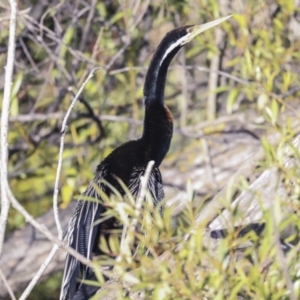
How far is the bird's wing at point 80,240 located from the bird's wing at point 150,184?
172 millimetres

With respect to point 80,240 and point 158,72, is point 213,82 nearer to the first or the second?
point 158,72

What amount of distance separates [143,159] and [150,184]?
4.4 inches

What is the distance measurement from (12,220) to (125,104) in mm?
890

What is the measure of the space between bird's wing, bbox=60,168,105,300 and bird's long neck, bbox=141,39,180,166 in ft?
1.14

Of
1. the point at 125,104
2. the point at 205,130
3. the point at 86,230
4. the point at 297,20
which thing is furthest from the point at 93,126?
the point at 86,230

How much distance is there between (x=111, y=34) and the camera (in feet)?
14.8

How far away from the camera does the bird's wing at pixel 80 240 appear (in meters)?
2.64

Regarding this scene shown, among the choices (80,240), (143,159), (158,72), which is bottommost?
(80,240)

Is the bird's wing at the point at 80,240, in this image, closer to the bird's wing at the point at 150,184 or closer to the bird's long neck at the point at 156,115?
the bird's wing at the point at 150,184

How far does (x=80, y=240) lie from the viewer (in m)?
2.74

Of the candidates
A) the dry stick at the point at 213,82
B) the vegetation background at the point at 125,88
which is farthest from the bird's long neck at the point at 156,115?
the dry stick at the point at 213,82

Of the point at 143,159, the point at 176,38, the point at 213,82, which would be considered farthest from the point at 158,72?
the point at 213,82

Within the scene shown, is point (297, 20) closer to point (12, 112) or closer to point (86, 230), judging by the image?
point (12, 112)

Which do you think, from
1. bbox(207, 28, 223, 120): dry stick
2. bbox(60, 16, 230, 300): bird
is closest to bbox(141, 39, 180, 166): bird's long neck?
bbox(60, 16, 230, 300): bird
